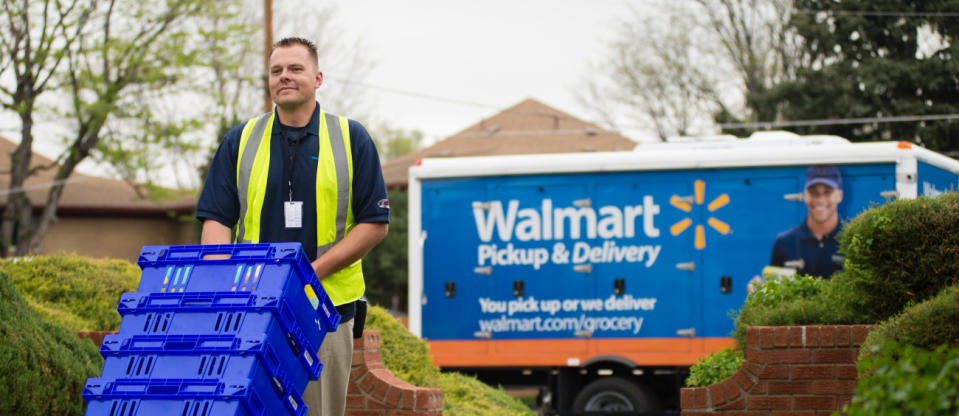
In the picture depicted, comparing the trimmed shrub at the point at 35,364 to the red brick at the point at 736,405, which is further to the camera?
the red brick at the point at 736,405

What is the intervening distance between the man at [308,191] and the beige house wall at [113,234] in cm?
3389

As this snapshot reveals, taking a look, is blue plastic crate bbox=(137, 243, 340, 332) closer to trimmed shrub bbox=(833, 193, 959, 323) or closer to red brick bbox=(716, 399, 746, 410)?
trimmed shrub bbox=(833, 193, 959, 323)

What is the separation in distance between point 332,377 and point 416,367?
14.0 ft

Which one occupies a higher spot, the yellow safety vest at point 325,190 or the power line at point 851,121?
the power line at point 851,121

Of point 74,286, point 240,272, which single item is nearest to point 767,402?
point 240,272

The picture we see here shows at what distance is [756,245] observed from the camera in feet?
38.4

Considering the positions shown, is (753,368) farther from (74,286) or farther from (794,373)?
(74,286)

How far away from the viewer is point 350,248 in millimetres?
4090

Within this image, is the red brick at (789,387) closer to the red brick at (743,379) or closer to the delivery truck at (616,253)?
the red brick at (743,379)

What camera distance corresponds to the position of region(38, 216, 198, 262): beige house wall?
37688mm

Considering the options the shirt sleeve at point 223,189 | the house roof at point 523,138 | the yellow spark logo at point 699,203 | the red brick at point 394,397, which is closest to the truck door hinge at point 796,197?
the yellow spark logo at point 699,203

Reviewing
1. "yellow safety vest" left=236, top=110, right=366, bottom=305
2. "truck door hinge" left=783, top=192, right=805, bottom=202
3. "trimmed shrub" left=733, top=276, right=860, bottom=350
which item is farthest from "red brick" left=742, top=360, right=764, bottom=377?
"truck door hinge" left=783, top=192, right=805, bottom=202

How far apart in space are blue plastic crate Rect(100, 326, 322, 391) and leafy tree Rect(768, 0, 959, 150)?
22.8m

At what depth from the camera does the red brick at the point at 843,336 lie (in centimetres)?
609
